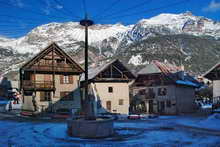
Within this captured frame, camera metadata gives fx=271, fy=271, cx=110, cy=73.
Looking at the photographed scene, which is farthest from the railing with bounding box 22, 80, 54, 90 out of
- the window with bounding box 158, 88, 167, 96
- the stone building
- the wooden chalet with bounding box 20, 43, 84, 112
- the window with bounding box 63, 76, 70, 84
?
the stone building

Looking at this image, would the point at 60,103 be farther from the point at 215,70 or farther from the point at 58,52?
the point at 215,70

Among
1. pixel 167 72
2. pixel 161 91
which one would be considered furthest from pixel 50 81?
pixel 167 72

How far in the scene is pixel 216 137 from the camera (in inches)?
742

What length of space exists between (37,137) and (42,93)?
2150 cm

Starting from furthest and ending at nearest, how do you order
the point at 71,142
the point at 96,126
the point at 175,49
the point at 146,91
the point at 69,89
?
1. the point at 175,49
2. the point at 146,91
3. the point at 69,89
4. the point at 96,126
5. the point at 71,142

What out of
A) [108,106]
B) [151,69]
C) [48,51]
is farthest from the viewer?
[151,69]

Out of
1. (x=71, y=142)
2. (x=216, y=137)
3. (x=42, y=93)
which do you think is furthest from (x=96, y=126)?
(x=42, y=93)

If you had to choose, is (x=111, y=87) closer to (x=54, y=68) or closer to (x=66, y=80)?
(x=66, y=80)

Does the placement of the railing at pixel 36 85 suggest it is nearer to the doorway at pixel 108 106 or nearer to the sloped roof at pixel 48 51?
the sloped roof at pixel 48 51

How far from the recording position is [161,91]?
153ft

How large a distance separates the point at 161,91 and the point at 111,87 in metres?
9.07

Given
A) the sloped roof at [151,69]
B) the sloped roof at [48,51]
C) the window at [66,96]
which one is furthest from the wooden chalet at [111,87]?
the sloped roof at [151,69]

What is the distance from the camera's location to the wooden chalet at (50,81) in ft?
128

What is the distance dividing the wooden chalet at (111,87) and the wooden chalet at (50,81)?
2.80m
